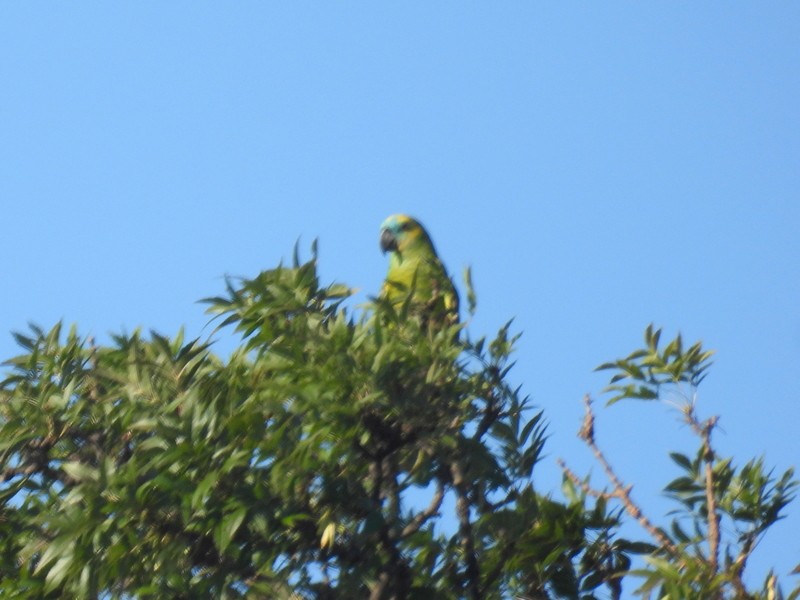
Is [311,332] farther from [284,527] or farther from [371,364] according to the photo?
[284,527]

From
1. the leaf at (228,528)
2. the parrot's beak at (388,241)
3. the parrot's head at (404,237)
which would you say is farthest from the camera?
the parrot's beak at (388,241)

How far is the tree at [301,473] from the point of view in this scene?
10.8 ft

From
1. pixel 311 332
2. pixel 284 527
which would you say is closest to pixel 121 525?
pixel 284 527

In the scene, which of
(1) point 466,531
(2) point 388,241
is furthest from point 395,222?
(1) point 466,531

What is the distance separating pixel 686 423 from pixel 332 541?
42.6 inches

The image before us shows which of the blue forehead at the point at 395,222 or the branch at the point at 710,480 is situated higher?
the blue forehead at the point at 395,222

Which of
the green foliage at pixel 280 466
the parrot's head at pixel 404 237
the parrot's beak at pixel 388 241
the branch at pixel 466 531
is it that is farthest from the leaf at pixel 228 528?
the parrot's beak at pixel 388 241

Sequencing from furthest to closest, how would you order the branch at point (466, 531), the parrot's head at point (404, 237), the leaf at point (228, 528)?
1. the parrot's head at point (404, 237)
2. the branch at point (466, 531)
3. the leaf at point (228, 528)

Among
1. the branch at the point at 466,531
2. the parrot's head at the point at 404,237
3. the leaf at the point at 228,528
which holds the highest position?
the parrot's head at the point at 404,237

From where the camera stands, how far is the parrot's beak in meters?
9.20

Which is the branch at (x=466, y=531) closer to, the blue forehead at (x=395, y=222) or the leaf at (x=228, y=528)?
the leaf at (x=228, y=528)

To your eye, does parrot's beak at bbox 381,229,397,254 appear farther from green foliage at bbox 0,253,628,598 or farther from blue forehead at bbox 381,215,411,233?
green foliage at bbox 0,253,628,598

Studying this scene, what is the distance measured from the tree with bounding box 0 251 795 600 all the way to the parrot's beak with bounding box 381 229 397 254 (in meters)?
5.23

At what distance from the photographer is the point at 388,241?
923 cm
